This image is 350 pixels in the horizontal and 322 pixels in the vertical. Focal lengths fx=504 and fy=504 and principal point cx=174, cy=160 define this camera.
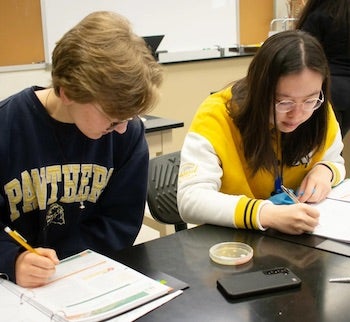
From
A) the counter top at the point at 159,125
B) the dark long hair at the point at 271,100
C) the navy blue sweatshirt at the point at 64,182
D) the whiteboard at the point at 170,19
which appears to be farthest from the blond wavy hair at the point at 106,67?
the whiteboard at the point at 170,19

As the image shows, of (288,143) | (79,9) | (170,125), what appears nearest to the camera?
(288,143)

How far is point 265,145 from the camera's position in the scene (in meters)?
1.38

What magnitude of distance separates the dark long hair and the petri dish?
392mm

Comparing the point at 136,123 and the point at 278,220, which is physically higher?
the point at 136,123

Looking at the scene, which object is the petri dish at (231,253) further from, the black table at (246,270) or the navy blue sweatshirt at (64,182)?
the navy blue sweatshirt at (64,182)

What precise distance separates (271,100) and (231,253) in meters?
0.47

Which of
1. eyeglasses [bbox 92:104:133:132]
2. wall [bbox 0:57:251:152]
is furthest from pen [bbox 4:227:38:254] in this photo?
wall [bbox 0:57:251:152]

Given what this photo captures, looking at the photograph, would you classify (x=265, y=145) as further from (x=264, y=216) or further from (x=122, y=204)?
(x=122, y=204)

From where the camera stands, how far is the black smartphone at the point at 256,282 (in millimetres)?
857

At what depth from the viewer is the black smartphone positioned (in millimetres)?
857

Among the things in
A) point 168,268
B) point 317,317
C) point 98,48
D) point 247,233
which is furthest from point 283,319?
point 98,48

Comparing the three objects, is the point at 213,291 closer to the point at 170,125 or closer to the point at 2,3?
the point at 170,125

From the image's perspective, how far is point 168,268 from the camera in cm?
97

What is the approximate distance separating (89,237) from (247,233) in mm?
411
